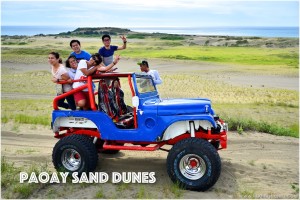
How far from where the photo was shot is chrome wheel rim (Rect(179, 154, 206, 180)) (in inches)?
271

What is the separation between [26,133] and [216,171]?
6408mm

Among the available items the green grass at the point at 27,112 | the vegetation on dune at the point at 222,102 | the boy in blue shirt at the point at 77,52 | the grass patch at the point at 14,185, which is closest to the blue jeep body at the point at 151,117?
the grass patch at the point at 14,185

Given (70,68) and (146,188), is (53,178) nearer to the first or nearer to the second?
(146,188)

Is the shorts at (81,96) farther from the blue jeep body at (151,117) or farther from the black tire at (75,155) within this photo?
the black tire at (75,155)

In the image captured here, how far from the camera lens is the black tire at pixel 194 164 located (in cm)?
675

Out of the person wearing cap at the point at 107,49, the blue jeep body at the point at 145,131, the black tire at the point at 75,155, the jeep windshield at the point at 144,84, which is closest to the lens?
the blue jeep body at the point at 145,131

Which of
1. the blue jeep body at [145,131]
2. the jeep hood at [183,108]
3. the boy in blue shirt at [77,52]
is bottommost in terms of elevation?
the blue jeep body at [145,131]

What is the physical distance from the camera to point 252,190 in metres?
7.15

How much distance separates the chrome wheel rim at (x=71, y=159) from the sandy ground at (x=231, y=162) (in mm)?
558

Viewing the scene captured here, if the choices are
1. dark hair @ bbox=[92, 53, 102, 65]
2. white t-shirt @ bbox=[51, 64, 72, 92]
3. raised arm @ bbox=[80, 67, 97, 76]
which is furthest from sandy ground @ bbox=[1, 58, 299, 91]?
raised arm @ bbox=[80, 67, 97, 76]

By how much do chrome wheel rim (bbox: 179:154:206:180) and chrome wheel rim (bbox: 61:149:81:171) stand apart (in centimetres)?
198

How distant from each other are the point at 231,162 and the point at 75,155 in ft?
11.0

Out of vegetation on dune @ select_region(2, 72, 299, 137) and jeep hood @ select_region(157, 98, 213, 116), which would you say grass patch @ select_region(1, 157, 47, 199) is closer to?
jeep hood @ select_region(157, 98, 213, 116)

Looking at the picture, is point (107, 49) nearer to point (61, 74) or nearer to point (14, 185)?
point (61, 74)
